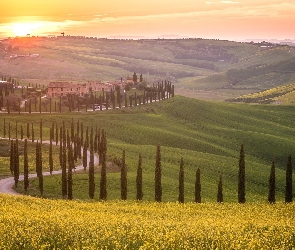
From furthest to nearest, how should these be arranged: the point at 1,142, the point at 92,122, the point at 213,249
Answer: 1. the point at 92,122
2. the point at 1,142
3. the point at 213,249

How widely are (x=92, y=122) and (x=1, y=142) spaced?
170 feet

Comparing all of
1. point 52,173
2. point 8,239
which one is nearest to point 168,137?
point 52,173

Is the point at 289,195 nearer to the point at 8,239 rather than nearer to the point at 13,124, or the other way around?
the point at 8,239

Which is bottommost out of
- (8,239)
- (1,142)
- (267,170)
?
(267,170)

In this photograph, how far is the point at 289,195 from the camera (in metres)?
80.8

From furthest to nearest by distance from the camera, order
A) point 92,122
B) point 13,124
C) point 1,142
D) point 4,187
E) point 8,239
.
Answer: point 92,122 → point 13,124 → point 1,142 → point 4,187 → point 8,239

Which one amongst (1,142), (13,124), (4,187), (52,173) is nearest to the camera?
(4,187)

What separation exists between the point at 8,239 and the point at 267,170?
470 ft

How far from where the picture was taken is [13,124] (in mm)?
175875

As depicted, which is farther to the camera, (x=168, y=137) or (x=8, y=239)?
(x=168, y=137)

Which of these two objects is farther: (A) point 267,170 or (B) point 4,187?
(A) point 267,170

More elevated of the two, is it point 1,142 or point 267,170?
point 1,142

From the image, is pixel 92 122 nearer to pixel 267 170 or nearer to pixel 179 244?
pixel 267 170

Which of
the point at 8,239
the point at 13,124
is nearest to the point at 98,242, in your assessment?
the point at 8,239
